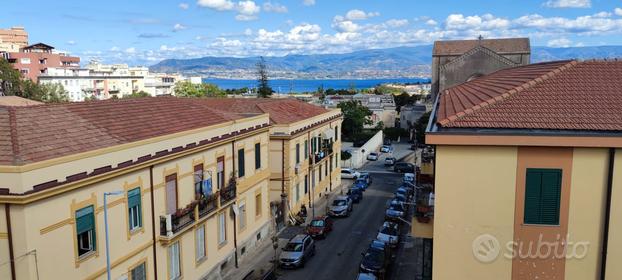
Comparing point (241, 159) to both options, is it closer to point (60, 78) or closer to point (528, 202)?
point (528, 202)

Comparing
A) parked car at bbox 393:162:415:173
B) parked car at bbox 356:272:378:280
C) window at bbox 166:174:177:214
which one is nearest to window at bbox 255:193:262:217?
parked car at bbox 356:272:378:280

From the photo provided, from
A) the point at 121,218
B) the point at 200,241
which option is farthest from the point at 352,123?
the point at 121,218

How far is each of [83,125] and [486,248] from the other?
14.3 metres

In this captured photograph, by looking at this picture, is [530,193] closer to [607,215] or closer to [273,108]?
[607,215]

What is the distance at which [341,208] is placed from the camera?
126ft

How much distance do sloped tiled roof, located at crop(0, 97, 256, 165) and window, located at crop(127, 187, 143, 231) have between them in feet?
6.35

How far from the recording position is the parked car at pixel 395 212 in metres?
36.0

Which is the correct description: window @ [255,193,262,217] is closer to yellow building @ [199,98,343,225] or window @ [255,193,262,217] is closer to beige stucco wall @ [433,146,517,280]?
yellow building @ [199,98,343,225]

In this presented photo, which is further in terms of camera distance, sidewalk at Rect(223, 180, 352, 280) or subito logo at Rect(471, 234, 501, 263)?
sidewalk at Rect(223, 180, 352, 280)

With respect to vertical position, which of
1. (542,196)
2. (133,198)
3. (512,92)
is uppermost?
(512,92)

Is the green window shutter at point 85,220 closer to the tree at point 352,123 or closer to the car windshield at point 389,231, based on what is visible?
the car windshield at point 389,231

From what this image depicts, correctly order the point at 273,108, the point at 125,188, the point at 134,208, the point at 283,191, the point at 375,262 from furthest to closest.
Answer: the point at 273,108
the point at 283,191
the point at 375,262
the point at 134,208
the point at 125,188

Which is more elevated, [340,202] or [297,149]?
[297,149]

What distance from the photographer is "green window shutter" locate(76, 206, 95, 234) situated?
51.8 ft
